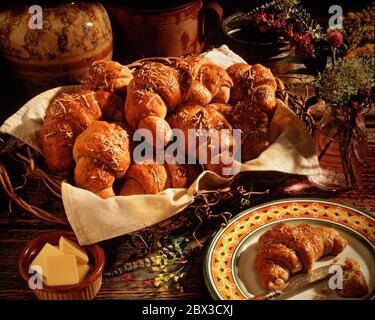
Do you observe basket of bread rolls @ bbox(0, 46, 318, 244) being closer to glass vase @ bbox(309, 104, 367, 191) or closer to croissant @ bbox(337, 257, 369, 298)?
glass vase @ bbox(309, 104, 367, 191)

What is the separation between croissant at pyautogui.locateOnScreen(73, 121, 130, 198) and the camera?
1.36 meters

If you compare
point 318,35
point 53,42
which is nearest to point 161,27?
point 53,42

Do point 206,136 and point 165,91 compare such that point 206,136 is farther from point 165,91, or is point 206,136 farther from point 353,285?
point 353,285

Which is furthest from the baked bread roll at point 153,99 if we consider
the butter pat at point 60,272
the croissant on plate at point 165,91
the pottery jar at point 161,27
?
the pottery jar at point 161,27

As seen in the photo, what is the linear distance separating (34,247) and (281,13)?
2.91ft

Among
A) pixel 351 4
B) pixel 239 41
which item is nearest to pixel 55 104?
pixel 239 41

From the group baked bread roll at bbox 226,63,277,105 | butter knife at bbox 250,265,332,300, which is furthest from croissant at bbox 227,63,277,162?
butter knife at bbox 250,265,332,300

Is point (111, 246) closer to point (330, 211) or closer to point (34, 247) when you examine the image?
point (34, 247)

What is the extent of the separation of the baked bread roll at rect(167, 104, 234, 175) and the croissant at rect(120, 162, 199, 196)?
0.17 ft

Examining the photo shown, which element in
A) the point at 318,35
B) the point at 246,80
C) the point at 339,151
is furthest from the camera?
the point at 246,80

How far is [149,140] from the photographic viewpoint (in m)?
1.44

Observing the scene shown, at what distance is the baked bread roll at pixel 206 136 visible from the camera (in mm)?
1438

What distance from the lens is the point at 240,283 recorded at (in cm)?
124

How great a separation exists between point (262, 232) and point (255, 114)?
370mm
